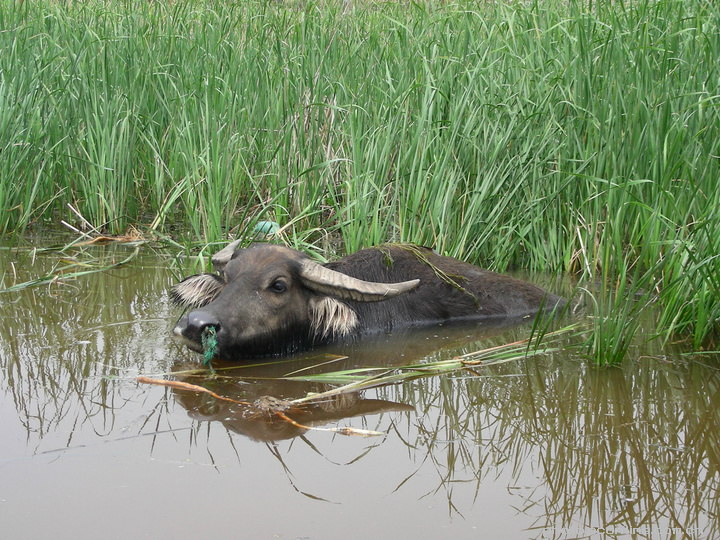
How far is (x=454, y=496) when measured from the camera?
2723 mm

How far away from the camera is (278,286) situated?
473 cm

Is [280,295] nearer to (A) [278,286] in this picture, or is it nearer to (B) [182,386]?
(A) [278,286]

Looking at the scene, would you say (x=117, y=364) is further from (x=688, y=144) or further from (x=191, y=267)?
(x=688, y=144)

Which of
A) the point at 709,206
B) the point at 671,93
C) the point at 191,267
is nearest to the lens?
the point at 709,206

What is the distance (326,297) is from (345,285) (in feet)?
0.64

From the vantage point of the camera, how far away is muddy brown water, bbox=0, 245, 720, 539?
8.39 ft

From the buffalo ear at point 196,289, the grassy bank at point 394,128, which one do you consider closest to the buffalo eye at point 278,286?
the buffalo ear at point 196,289

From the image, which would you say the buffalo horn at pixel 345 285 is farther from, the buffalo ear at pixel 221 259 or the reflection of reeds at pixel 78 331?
the reflection of reeds at pixel 78 331

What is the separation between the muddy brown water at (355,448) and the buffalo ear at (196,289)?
37 centimetres

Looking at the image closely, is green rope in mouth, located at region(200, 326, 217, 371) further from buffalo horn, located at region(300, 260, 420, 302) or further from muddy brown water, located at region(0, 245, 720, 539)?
buffalo horn, located at region(300, 260, 420, 302)

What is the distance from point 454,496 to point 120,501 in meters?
1.09

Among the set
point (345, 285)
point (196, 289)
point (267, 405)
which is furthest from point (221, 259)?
point (267, 405)

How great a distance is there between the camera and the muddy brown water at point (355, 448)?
2.56 metres

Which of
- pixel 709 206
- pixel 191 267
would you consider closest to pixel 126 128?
pixel 191 267
